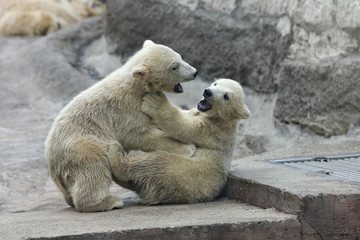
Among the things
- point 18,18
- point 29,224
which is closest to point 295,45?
point 29,224

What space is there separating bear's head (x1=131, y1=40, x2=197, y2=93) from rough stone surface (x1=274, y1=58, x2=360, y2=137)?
1719mm

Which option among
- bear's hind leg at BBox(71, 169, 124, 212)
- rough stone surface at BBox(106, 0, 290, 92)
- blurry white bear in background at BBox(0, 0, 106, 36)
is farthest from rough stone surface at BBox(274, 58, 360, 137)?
blurry white bear in background at BBox(0, 0, 106, 36)

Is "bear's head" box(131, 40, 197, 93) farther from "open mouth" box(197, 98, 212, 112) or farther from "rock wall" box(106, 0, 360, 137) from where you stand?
"rock wall" box(106, 0, 360, 137)

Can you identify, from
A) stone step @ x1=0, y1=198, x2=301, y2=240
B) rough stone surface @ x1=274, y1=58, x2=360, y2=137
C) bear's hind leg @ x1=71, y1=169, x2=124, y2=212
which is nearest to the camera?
stone step @ x1=0, y1=198, x2=301, y2=240

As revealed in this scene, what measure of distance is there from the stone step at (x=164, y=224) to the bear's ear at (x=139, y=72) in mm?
720

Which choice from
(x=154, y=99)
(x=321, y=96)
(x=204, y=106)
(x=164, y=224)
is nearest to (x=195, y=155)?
(x=204, y=106)

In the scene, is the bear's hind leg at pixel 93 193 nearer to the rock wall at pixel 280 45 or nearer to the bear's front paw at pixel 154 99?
the bear's front paw at pixel 154 99

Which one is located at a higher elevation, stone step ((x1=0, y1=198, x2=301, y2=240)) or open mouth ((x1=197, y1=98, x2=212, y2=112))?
open mouth ((x1=197, y1=98, x2=212, y2=112))

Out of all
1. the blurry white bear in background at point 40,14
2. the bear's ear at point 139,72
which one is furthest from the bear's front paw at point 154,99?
the blurry white bear in background at point 40,14

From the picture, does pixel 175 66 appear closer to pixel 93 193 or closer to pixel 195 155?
pixel 195 155

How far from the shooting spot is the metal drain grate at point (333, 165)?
4.00 metres

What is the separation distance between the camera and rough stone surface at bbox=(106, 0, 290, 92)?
20.1 feet

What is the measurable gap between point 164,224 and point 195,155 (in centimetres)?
72

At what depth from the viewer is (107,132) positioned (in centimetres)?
388
